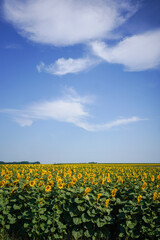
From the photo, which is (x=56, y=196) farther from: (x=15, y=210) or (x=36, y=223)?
(x=15, y=210)

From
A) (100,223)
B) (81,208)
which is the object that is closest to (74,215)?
(81,208)

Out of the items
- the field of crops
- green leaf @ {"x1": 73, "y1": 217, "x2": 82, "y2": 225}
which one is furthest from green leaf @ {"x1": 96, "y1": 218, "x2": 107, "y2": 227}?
green leaf @ {"x1": 73, "y1": 217, "x2": 82, "y2": 225}

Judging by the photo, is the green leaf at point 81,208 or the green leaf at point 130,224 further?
the green leaf at point 81,208

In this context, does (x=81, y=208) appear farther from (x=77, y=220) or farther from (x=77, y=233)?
(x=77, y=233)

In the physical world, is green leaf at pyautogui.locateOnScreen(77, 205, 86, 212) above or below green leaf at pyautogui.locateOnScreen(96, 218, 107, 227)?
above

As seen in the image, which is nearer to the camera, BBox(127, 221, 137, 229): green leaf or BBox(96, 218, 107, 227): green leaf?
BBox(127, 221, 137, 229): green leaf

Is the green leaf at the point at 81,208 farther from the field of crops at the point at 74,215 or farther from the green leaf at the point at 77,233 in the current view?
the green leaf at the point at 77,233

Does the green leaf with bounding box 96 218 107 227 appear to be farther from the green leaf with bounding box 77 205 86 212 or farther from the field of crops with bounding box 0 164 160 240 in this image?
the green leaf with bounding box 77 205 86 212

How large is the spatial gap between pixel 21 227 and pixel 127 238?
115 inches

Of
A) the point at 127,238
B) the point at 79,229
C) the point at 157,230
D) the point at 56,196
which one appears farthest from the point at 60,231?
the point at 157,230

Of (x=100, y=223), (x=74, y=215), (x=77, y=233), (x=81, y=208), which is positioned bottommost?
(x=77, y=233)

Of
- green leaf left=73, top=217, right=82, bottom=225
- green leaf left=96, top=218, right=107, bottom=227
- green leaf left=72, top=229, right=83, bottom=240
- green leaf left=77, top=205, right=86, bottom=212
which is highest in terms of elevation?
green leaf left=77, top=205, right=86, bottom=212

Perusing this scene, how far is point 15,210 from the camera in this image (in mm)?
5906

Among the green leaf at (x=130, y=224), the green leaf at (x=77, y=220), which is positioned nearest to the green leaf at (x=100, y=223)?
the green leaf at (x=77, y=220)
